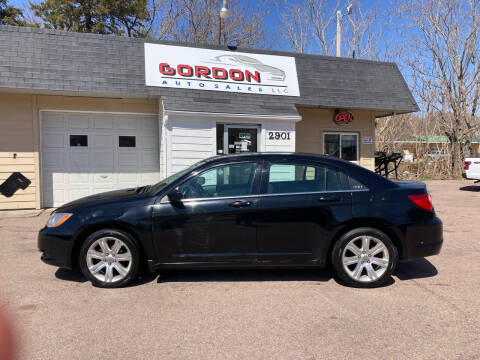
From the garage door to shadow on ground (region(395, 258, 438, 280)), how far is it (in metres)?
7.42

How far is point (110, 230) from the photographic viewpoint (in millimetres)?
4223

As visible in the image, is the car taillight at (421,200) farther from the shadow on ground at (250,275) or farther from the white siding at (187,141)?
the white siding at (187,141)

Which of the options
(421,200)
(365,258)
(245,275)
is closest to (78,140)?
(245,275)

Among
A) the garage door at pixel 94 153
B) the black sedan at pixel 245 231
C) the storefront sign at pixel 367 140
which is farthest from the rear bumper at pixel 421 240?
the storefront sign at pixel 367 140

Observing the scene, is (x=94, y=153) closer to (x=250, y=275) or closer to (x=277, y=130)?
(x=277, y=130)

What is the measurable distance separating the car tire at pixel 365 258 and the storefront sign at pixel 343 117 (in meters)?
7.99

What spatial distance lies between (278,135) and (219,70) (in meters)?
2.44

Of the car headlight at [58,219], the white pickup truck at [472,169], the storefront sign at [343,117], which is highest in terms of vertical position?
the storefront sign at [343,117]

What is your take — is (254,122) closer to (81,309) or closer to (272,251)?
(272,251)

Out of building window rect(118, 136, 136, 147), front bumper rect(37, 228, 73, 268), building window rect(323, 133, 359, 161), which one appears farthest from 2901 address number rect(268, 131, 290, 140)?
front bumper rect(37, 228, 73, 268)

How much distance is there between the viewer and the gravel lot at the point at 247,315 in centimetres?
296

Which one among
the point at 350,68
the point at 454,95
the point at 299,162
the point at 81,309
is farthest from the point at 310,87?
the point at 454,95

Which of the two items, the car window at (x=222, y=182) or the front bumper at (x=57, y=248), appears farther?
the car window at (x=222, y=182)

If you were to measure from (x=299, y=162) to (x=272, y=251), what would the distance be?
3.76ft
